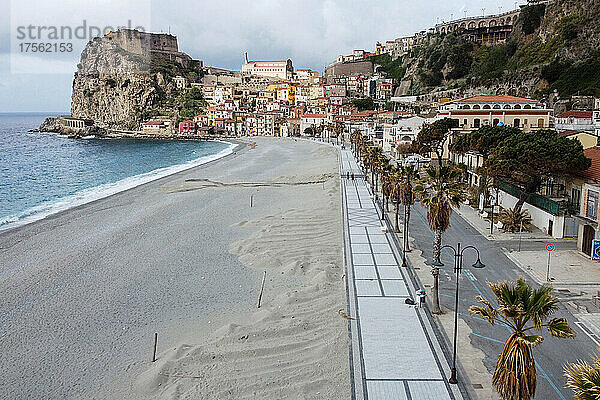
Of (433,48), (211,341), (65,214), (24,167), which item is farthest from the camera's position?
(433,48)

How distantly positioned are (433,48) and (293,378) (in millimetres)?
112107

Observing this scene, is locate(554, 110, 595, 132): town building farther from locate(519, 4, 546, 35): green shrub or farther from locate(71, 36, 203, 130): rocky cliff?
locate(71, 36, 203, 130): rocky cliff

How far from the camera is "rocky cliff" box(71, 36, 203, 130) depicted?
6590 inches

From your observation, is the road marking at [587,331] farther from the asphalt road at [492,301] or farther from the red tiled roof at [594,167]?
the red tiled roof at [594,167]

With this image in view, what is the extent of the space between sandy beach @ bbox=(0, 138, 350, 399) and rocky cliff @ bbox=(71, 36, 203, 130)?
434 feet

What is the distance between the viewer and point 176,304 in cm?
1870

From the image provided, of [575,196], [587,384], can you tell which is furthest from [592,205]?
[587,384]

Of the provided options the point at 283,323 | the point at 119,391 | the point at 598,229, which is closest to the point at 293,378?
Answer: the point at 283,323

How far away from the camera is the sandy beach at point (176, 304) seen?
13273mm

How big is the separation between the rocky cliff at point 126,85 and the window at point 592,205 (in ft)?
476

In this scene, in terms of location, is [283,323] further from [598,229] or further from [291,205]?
[291,205]

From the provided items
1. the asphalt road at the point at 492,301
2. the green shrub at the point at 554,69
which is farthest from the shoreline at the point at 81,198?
the green shrub at the point at 554,69

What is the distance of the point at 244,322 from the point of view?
1656 centimetres

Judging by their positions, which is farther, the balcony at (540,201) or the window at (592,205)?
the balcony at (540,201)
